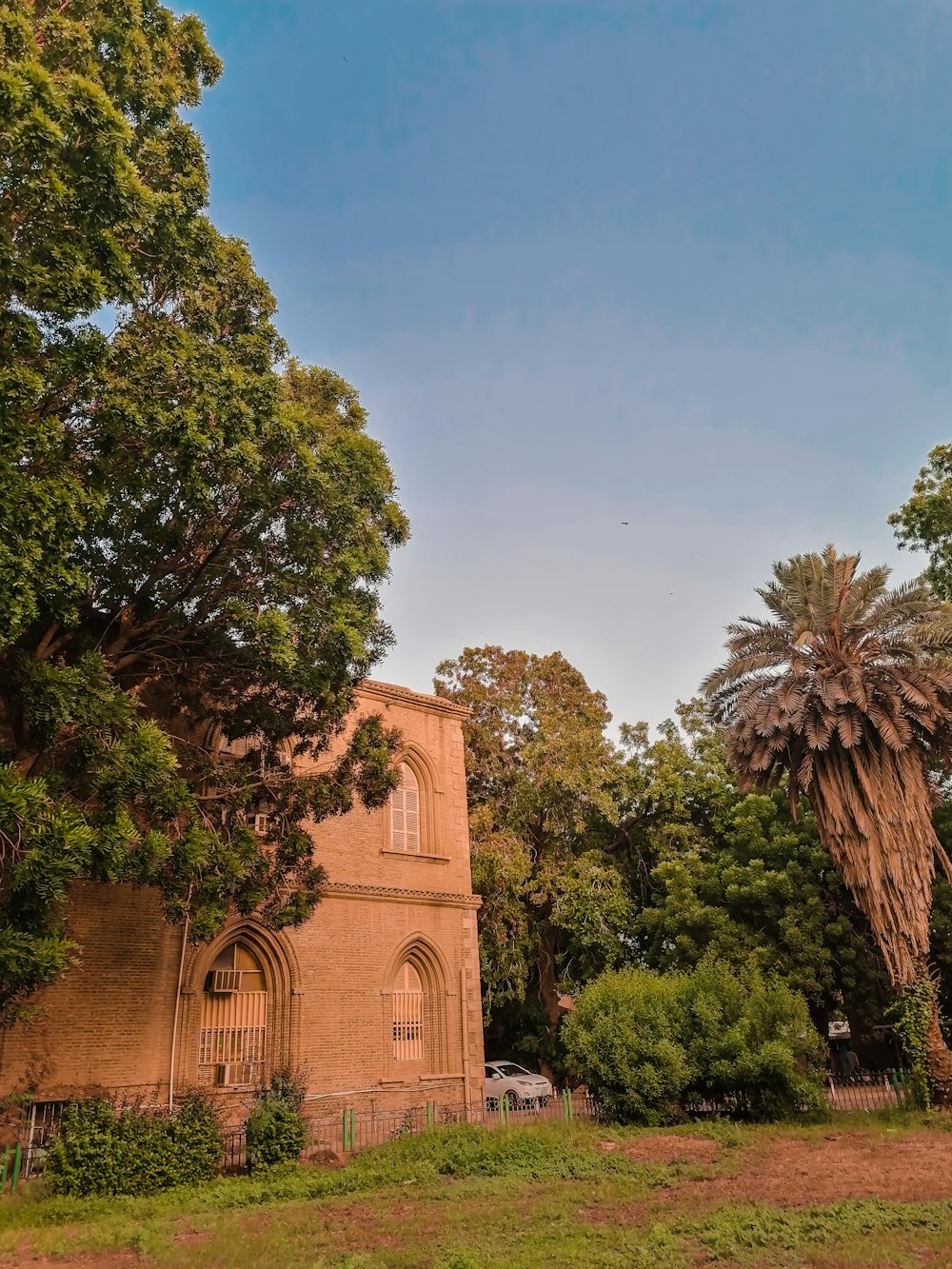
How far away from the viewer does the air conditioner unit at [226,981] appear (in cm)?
1702

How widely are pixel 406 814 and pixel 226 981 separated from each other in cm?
577

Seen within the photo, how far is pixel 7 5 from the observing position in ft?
31.4

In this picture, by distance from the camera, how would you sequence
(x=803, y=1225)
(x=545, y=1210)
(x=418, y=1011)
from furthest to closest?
(x=418, y=1011) < (x=545, y=1210) < (x=803, y=1225)

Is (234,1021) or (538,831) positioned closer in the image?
(234,1021)

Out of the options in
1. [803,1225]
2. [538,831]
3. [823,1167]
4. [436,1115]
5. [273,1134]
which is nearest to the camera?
[803,1225]

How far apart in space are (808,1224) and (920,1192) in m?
2.21

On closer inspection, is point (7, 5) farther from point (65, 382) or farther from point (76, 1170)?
point (76, 1170)

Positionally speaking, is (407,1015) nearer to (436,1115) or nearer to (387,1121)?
(436,1115)

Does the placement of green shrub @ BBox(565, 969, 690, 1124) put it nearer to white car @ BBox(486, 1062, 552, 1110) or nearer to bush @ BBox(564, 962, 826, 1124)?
bush @ BBox(564, 962, 826, 1124)

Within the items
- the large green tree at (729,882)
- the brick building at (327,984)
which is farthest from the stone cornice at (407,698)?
the large green tree at (729,882)

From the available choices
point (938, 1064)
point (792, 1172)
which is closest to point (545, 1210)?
point (792, 1172)

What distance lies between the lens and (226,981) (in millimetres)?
17156

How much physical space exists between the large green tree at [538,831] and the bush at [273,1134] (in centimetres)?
1137

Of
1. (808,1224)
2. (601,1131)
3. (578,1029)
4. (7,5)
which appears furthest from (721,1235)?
(7,5)
